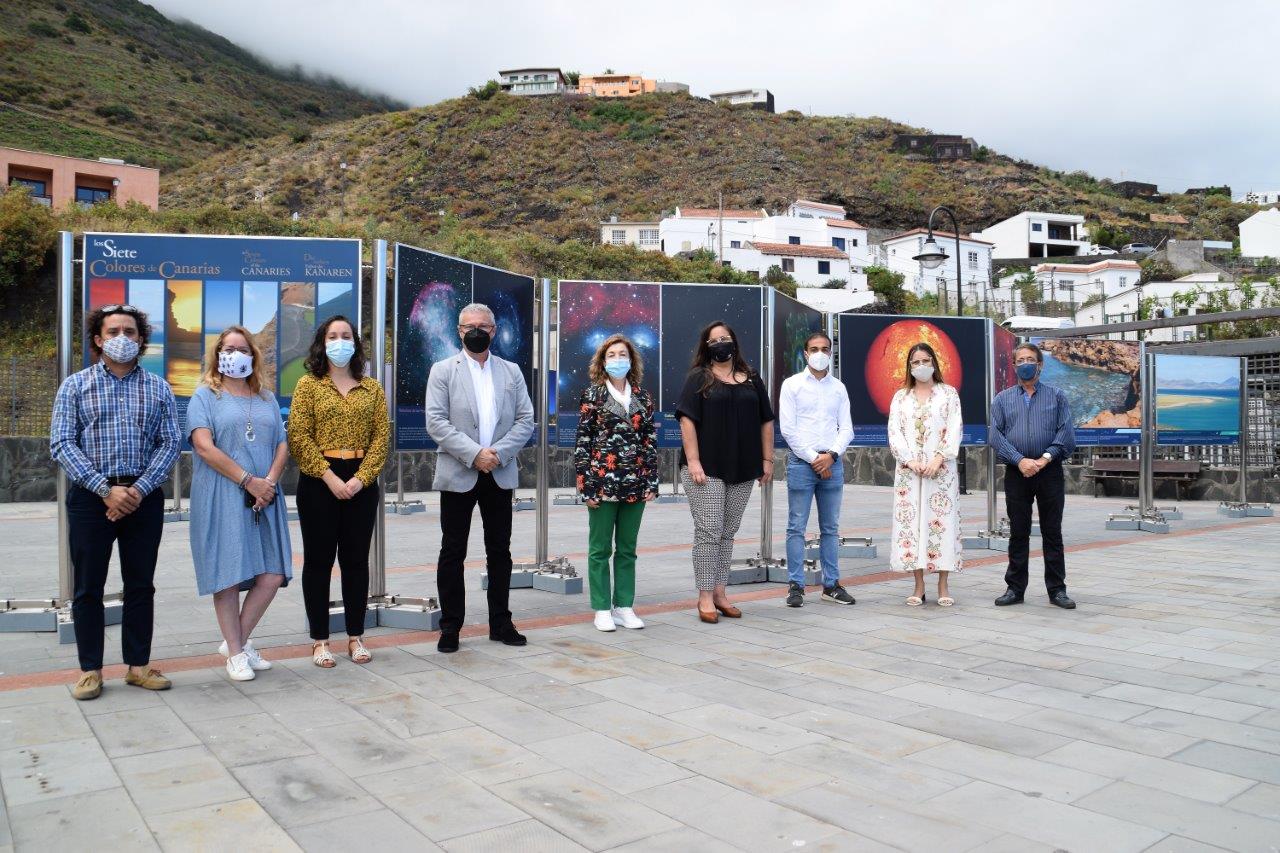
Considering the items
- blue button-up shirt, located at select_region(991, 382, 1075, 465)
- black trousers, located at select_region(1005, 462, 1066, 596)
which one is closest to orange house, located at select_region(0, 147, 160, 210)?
blue button-up shirt, located at select_region(991, 382, 1075, 465)

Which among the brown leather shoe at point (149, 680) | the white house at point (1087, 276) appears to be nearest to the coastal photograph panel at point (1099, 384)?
the brown leather shoe at point (149, 680)

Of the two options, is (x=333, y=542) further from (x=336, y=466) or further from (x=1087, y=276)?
(x=1087, y=276)

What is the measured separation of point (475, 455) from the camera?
540 cm

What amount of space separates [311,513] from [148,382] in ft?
3.32

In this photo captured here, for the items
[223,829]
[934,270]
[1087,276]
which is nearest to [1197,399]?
[223,829]

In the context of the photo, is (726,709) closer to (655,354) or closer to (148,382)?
(148,382)

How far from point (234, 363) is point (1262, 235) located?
296ft

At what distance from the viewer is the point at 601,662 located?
521 cm

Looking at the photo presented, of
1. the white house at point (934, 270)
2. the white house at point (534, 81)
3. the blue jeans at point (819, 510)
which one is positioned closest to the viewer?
the blue jeans at point (819, 510)

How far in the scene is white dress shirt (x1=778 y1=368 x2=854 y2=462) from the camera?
7.05 meters

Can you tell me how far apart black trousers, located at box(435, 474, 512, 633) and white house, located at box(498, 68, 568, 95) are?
11207 cm

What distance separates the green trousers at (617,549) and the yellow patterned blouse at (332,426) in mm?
1413

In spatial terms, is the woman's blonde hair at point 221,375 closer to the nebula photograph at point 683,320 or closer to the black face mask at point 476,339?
the black face mask at point 476,339

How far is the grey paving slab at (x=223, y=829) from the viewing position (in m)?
2.87
